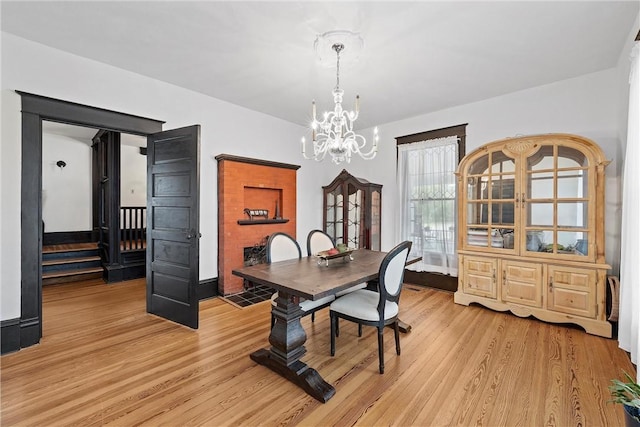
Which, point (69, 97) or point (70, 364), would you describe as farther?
point (69, 97)

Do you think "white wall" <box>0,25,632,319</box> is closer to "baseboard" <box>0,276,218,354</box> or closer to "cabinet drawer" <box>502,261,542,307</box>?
"baseboard" <box>0,276,218,354</box>

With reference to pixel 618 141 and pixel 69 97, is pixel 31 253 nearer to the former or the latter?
pixel 69 97

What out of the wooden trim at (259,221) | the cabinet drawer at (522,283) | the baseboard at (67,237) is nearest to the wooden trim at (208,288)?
the wooden trim at (259,221)

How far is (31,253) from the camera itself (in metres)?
2.60

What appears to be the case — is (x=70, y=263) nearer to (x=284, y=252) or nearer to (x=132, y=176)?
(x=132, y=176)

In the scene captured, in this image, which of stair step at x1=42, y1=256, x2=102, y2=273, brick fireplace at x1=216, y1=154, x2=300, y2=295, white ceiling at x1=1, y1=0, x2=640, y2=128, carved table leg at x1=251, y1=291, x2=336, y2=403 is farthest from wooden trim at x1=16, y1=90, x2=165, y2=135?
stair step at x1=42, y1=256, x2=102, y2=273

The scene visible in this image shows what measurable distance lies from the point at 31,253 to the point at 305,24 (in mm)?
3261

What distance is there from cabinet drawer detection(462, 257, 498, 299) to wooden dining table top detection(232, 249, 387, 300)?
149 centimetres

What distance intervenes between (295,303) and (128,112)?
9.55ft

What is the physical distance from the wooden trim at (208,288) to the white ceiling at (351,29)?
2.64m

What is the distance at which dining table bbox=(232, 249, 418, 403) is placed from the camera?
6.30 feet

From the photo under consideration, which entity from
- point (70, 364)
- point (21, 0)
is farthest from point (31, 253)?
point (21, 0)

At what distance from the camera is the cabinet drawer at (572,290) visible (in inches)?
112

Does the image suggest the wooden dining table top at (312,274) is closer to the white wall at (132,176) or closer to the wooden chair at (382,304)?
the wooden chair at (382,304)
